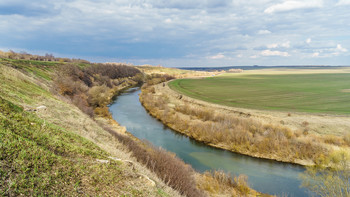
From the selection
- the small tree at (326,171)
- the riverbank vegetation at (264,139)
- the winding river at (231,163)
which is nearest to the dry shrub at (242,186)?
the winding river at (231,163)

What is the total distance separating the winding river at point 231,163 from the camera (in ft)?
48.7

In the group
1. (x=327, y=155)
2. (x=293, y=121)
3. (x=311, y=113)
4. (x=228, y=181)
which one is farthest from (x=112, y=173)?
(x=311, y=113)

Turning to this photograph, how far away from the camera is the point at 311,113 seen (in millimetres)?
30672

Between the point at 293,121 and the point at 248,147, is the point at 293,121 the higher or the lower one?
the higher one

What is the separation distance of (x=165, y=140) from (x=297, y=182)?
1482 cm

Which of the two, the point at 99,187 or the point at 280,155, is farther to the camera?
the point at 280,155

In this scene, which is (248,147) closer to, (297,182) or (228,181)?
(297,182)

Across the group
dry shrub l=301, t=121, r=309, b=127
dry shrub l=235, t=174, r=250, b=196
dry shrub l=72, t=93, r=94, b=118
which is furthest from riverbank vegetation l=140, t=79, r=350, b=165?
dry shrub l=72, t=93, r=94, b=118

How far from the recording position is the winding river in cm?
1485

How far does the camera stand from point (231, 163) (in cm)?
1848

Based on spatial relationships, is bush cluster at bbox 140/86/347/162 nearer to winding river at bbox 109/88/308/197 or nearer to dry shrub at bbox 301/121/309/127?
winding river at bbox 109/88/308/197

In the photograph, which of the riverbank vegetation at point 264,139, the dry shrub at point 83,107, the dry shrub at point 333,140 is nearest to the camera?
the riverbank vegetation at point 264,139

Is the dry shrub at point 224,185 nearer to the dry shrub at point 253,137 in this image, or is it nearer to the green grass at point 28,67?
the dry shrub at point 253,137

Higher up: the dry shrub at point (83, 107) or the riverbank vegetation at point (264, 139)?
the dry shrub at point (83, 107)
